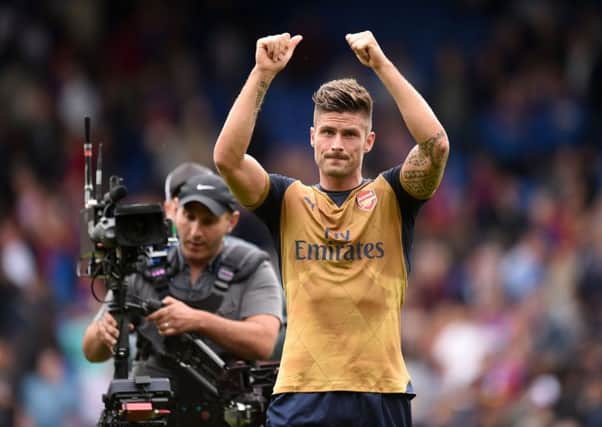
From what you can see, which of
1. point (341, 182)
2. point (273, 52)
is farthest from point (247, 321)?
point (273, 52)

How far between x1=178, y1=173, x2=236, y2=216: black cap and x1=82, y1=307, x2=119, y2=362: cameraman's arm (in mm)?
786

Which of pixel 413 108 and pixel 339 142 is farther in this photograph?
pixel 339 142

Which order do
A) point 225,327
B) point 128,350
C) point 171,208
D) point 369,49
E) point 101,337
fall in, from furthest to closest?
point 171,208 → point 225,327 → point 101,337 → point 128,350 → point 369,49

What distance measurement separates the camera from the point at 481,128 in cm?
1595

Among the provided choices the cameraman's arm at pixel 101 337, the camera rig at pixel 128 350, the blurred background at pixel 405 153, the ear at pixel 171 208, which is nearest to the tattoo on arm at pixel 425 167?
the camera rig at pixel 128 350

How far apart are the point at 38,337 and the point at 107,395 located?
6.99 metres

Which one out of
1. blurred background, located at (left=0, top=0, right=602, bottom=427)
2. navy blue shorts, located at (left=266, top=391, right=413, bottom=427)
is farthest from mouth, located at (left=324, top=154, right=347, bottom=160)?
blurred background, located at (left=0, top=0, right=602, bottom=427)

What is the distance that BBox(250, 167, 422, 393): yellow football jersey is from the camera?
19.9 feet

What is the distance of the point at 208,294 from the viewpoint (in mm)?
7930

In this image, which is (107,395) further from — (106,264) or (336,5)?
(336,5)

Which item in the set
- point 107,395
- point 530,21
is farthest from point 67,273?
point 107,395

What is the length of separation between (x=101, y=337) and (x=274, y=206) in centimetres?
145

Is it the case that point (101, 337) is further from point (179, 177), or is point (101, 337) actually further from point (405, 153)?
point (405, 153)

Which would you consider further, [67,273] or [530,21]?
[530,21]
